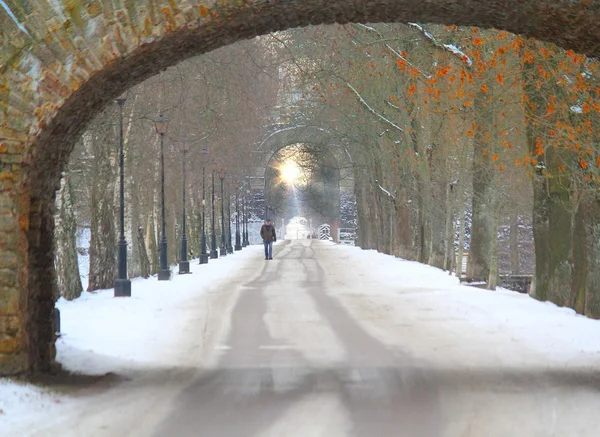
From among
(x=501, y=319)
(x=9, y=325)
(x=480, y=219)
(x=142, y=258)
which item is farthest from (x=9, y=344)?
(x=142, y=258)

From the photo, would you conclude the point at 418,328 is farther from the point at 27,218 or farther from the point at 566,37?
the point at 27,218

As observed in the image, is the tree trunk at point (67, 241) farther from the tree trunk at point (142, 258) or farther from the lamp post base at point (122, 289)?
the tree trunk at point (142, 258)

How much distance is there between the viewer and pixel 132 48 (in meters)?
9.23

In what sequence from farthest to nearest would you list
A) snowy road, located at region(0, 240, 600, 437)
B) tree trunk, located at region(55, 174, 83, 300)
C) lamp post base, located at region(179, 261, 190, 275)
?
1. lamp post base, located at region(179, 261, 190, 275)
2. tree trunk, located at region(55, 174, 83, 300)
3. snowy road, located at region(0, 240, 600, 437)

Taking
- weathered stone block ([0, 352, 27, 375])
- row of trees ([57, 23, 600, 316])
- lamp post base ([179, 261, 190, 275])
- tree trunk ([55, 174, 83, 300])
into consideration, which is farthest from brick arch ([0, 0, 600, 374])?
lamp post base ([179, 261, 190, 275])

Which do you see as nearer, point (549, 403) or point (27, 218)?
point (549, 403)

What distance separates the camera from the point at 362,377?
10.3 meters

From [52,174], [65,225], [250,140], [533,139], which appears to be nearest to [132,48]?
[52,174]

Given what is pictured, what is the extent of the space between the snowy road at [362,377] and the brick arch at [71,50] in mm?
1467

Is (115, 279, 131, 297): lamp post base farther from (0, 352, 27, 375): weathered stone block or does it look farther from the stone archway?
the stone archway

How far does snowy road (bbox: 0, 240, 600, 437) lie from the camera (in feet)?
25.8

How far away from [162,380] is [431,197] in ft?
83.4

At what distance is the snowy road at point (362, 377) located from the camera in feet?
25.8

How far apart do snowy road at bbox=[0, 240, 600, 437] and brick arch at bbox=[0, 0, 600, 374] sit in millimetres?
1467
